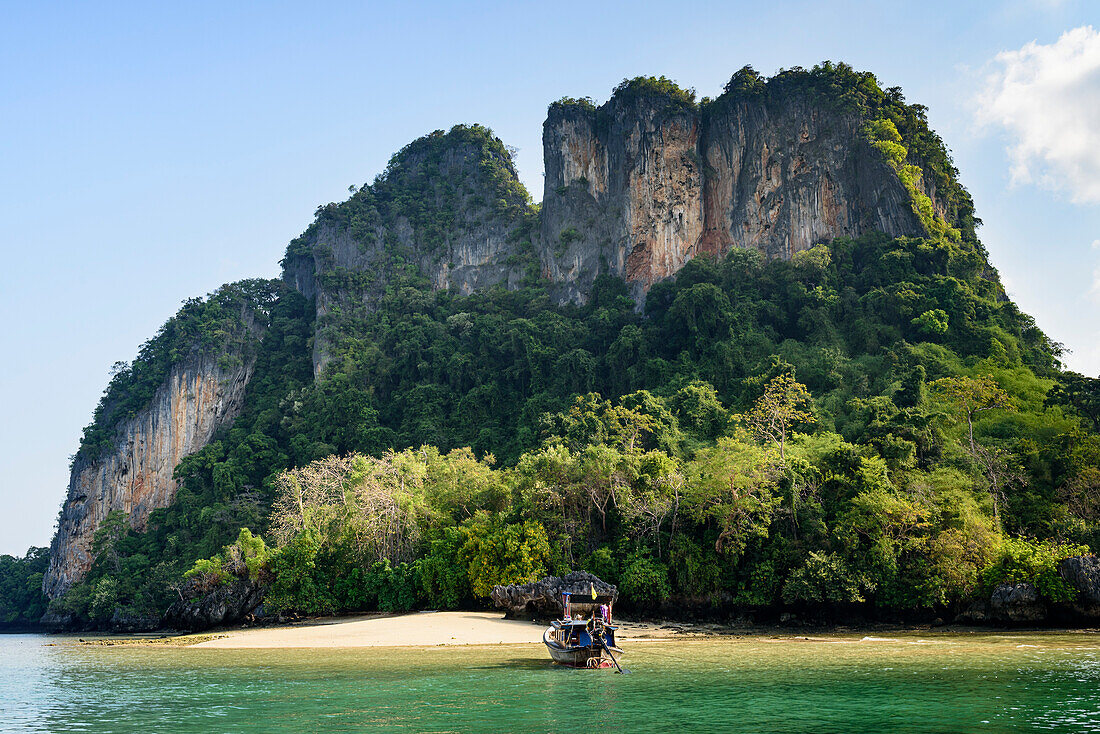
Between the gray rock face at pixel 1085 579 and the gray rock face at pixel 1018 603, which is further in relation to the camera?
the gray rock face at pixel 1018 603

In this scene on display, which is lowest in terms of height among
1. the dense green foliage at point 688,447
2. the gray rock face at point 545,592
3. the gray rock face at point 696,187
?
the gray rock face at point 545,592

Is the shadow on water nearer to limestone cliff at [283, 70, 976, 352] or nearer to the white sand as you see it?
the white sand

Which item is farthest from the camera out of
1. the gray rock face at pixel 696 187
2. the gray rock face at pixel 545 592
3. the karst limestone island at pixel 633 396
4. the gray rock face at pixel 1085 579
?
the gray rock face at pixel 696 187

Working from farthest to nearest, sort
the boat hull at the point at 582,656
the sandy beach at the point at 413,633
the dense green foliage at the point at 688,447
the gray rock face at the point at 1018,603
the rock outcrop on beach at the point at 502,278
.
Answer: the rock outcrop on beach at the point at 502,278 → the dense green foliage at the point at 688,447 → the sandy beach at the point at 413,633 → the gray rock face at the point at 1018,603 → the boat hull at the point at 582,656

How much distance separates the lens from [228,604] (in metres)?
42.4

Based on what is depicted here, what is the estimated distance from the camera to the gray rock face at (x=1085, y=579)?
2677cm

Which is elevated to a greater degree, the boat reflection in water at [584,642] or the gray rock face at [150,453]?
the gray rock face at [150,453]

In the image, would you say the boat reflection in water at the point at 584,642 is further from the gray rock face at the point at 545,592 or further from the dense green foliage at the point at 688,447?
the dense green foliage at the point at 688,447

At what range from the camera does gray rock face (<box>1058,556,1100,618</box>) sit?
26.8 meters

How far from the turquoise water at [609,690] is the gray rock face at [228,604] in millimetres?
16392

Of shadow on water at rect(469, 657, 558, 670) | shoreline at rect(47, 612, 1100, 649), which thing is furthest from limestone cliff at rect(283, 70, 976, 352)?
shadow on water at rect(469, 657, 558, 670)

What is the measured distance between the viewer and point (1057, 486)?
31938mm

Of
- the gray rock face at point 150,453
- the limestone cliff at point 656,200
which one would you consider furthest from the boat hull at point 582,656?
the gray rock face at point 150,453

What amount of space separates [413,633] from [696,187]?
4916 centimetres
